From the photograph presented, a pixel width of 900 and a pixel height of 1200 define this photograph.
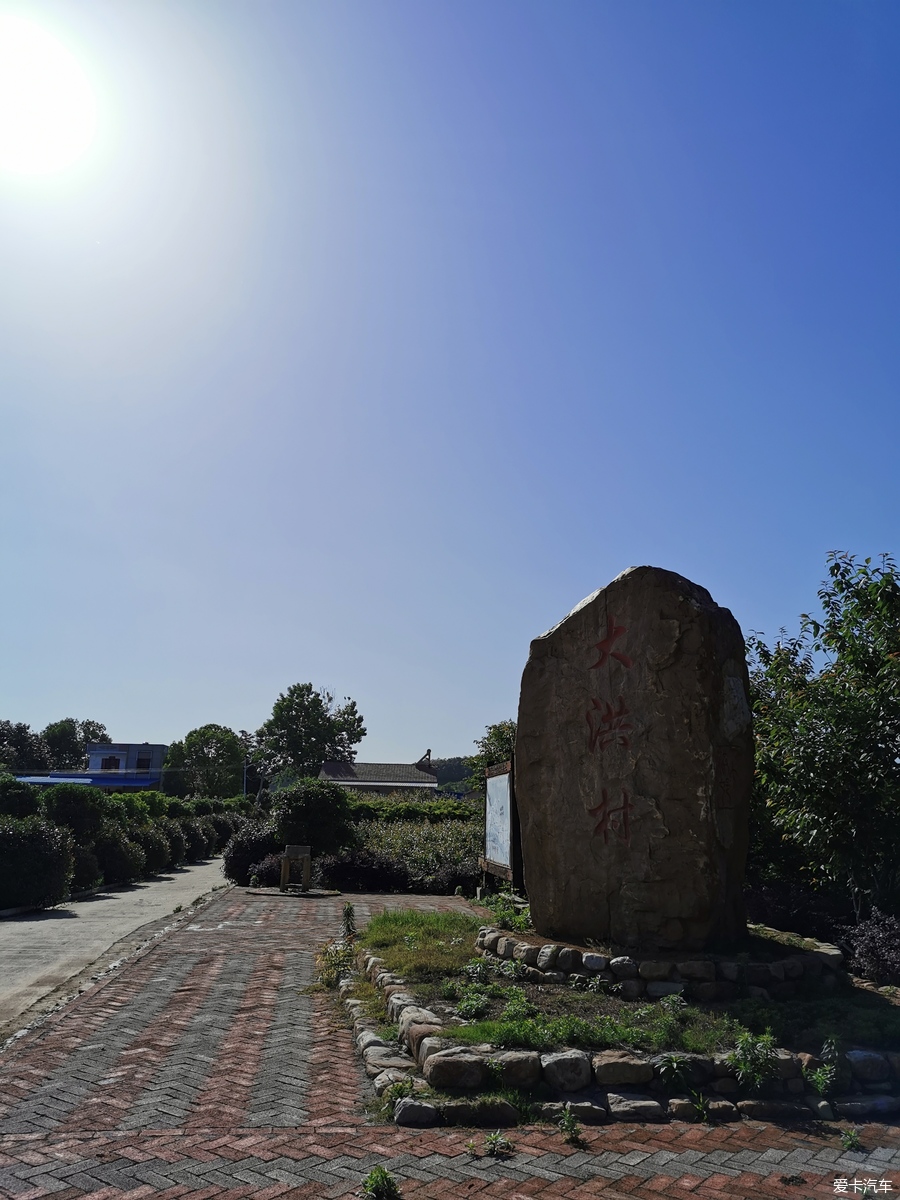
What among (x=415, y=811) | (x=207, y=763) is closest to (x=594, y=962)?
(x=415, y=811)

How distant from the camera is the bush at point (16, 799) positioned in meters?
20.8

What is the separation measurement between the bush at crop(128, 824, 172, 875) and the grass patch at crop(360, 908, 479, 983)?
16671mm

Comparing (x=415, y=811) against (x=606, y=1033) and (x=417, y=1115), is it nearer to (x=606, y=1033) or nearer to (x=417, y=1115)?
(x=606, y=1033)

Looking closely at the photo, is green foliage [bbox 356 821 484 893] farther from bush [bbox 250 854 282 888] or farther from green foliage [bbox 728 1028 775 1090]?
green foliage [bbox 728 1028 775 1090]

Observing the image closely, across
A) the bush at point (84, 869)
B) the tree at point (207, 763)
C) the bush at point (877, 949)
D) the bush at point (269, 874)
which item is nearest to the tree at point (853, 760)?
the bush at point (877, 949)

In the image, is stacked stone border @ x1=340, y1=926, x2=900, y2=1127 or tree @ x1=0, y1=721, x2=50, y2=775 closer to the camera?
stacked stone border @ x1=340, y1=926, x2=900, y2=1127

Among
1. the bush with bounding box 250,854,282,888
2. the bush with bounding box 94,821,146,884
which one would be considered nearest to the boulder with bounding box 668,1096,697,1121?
the bush with bounding box 250,854,282,888

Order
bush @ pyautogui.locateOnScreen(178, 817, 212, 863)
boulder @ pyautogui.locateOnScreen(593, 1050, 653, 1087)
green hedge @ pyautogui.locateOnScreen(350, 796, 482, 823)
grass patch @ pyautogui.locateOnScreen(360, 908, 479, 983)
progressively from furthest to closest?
bush @ pyautogui.locateOnScreen(178, 817, 212, 863), green hedge @ pyautogui.locateOnScreen(350, 796, 482, 823), grass patch @ pyautogui.locateOnScreen(360, 908, 479, 983), boulder @ pyautogui.locateOnScreen(593, 1050, 653, 1087)

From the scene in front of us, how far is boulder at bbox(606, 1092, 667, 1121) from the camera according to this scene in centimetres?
499

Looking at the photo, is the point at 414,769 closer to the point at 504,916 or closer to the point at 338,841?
the point at 338,841

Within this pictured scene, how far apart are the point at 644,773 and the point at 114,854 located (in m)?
18.7

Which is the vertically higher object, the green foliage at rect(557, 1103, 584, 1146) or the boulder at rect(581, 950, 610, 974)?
the boulder at rect(581, 950, 610, 974)

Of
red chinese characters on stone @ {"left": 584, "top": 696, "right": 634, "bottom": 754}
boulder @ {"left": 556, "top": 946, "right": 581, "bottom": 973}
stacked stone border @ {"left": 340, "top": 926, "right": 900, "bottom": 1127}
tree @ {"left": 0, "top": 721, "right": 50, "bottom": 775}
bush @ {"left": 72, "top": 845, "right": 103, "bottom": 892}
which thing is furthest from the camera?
tree @ {"left": 0, "top": 721, "right": 50, "bottom": 775}

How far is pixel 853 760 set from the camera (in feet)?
28.5
